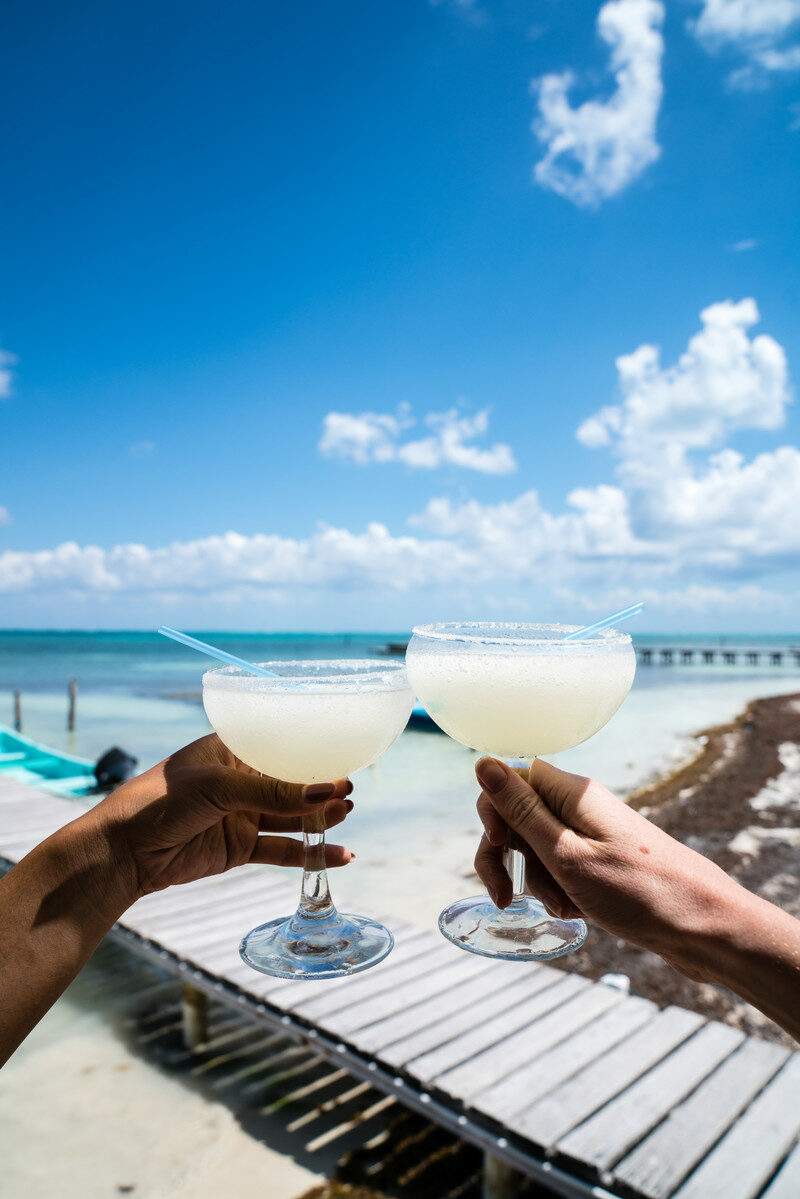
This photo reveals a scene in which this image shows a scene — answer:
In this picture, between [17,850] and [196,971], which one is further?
[17,850]

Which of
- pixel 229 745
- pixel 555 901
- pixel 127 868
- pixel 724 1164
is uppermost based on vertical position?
pixel 229 745

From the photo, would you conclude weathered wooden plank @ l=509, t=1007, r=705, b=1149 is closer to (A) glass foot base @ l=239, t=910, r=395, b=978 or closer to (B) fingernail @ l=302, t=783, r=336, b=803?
(A) glass foot base @ l=239, t=910, r=395, b=978

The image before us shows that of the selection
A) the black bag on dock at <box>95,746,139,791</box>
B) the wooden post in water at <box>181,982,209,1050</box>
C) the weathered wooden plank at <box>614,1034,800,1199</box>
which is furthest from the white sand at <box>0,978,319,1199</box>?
the black bag on dock at <box>95,746,139,791</box>

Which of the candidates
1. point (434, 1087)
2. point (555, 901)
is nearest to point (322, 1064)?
point (434, 1087)

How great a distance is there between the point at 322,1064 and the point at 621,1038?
2895 mm

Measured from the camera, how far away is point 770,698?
1222 inches

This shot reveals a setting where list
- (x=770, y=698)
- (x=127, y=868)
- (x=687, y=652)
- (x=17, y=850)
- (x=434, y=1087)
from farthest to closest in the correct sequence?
(x=687, y=652), (x=770, y=698), (x=17, y=850), (x=434, y=1087), (x=127, y=868)

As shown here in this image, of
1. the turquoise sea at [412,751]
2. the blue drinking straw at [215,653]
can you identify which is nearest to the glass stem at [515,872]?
the blue drinking straw at [215,653]

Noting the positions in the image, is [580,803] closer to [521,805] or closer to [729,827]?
[521,805]

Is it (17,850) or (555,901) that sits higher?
(555,901)

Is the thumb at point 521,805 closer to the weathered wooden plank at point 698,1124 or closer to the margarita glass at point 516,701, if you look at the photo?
the margarita glass at point 516,701

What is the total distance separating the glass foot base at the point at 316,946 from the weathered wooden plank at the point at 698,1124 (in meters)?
2.82

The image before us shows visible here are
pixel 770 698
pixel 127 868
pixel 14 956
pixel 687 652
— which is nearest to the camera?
pixel 14 956

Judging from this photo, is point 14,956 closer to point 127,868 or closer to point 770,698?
point 127,868
